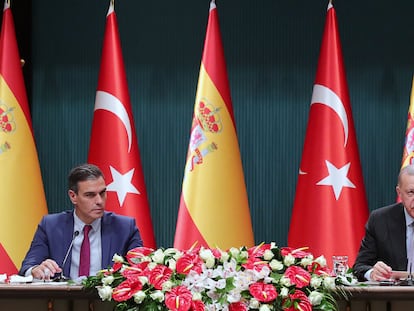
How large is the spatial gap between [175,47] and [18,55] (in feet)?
3.83

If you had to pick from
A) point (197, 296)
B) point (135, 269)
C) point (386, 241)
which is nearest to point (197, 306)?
point (197, 296)

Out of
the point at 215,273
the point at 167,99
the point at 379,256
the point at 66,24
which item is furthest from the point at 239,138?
the point at 215,273

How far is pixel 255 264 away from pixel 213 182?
8.86ft

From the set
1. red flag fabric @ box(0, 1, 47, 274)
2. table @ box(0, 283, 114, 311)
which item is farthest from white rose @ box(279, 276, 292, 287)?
red flag fabric @ box(0, 1, 47, 274)

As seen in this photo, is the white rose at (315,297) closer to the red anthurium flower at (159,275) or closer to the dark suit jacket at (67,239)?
the red anthurium flower at (159,275)

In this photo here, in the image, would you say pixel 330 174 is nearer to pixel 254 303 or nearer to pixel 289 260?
pixel 289 260

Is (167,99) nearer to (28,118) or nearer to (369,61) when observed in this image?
(28,118)

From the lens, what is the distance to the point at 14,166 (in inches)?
200

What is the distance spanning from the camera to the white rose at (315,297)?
238 centimetres

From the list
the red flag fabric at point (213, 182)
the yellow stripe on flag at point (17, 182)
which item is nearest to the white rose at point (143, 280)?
the red flag fabric at point (213, 182)

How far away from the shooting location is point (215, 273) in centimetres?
238

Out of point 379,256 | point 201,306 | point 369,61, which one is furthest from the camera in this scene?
point 369,61

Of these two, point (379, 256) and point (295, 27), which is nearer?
point (379, 256)

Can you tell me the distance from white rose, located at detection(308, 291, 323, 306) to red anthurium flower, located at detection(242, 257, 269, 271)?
170 millimetres
